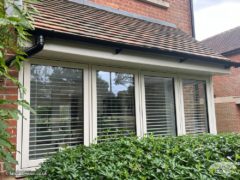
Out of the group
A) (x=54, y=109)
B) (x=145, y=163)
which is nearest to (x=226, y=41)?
(x=54, y=109)

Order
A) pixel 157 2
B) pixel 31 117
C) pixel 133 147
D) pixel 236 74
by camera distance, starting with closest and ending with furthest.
Result: 1. pixel 133 147
2. pixel 31 117
3. pixel 157 2
4. pixel 236 74

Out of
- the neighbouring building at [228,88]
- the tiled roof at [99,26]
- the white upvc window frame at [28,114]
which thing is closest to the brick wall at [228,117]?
the neighbouring building at [228,88]

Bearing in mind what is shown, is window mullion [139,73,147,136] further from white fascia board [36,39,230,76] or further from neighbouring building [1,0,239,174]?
white fascia board [36,39,230,76]

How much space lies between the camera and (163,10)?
7066 millimetres

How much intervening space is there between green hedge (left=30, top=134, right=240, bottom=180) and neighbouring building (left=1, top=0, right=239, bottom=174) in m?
0.72

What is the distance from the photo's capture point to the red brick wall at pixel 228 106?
12055 mm

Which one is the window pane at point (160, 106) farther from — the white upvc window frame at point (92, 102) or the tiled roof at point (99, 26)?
the tiled roof at point (99, 26)

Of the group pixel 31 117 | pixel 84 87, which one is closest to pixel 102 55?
pixel 84 87

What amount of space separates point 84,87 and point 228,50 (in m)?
13.6

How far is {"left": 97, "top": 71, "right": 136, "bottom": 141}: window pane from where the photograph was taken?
418 centimetres

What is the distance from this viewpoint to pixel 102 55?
3758mm

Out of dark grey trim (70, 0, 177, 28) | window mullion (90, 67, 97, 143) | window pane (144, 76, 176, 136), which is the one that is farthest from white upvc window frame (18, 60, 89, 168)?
dark grey trim (70, 0, 177, 28)

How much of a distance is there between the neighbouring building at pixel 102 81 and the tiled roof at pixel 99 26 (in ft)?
0.08

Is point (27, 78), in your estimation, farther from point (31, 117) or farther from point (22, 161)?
point (22, 161)
